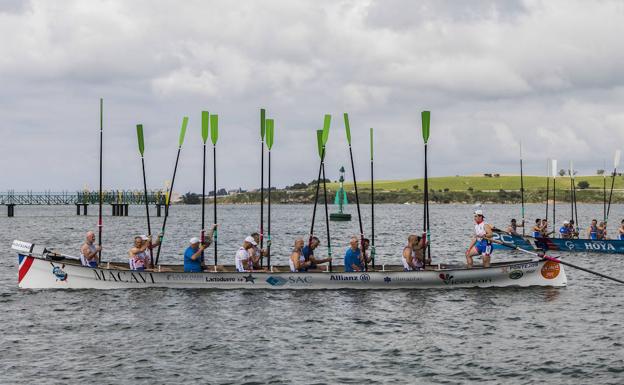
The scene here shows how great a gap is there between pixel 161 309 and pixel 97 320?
271 centimetres

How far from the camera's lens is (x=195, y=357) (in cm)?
2228

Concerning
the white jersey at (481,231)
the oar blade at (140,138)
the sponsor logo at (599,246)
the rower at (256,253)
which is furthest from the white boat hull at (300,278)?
the sponsor logo at (599,246)

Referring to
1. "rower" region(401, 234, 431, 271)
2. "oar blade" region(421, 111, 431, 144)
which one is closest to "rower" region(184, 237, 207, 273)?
"rower" region(401, 234, 431, 271)

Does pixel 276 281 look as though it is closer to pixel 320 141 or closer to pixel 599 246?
pixel 320 141

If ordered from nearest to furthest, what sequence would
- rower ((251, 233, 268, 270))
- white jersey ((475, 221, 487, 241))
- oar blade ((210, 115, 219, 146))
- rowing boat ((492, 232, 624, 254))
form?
white jersey ((475, 221, 487, 241)) → rower ((251, 233, 268, 270)) → oar blade ((210, 115, 219, 146)) → rowing boat ((492, 232, 624, 254))

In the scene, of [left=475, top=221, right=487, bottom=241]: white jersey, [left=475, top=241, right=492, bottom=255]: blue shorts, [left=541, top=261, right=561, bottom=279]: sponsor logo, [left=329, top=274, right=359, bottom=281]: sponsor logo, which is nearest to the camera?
[left=475, top=221, right=487, bottom=241]: white jersey

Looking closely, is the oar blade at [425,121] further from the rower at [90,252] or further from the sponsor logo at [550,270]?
the rower at [90,252]

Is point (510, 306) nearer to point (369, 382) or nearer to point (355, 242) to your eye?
point (355, 242)

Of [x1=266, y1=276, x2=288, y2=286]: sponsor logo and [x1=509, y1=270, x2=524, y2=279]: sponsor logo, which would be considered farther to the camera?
[x1=509, y1=270, x2=524, y2=279]: sponsor logo

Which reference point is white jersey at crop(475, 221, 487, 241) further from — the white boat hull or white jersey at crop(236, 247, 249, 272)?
white jersey at crop(236, 247, 249, 272)

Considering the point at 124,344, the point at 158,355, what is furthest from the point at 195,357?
the point at 124,344

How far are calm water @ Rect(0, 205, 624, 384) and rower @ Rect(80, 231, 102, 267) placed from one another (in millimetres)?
1329

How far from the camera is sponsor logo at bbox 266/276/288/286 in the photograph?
104 ft

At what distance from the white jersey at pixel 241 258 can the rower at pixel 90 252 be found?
5.87 m
